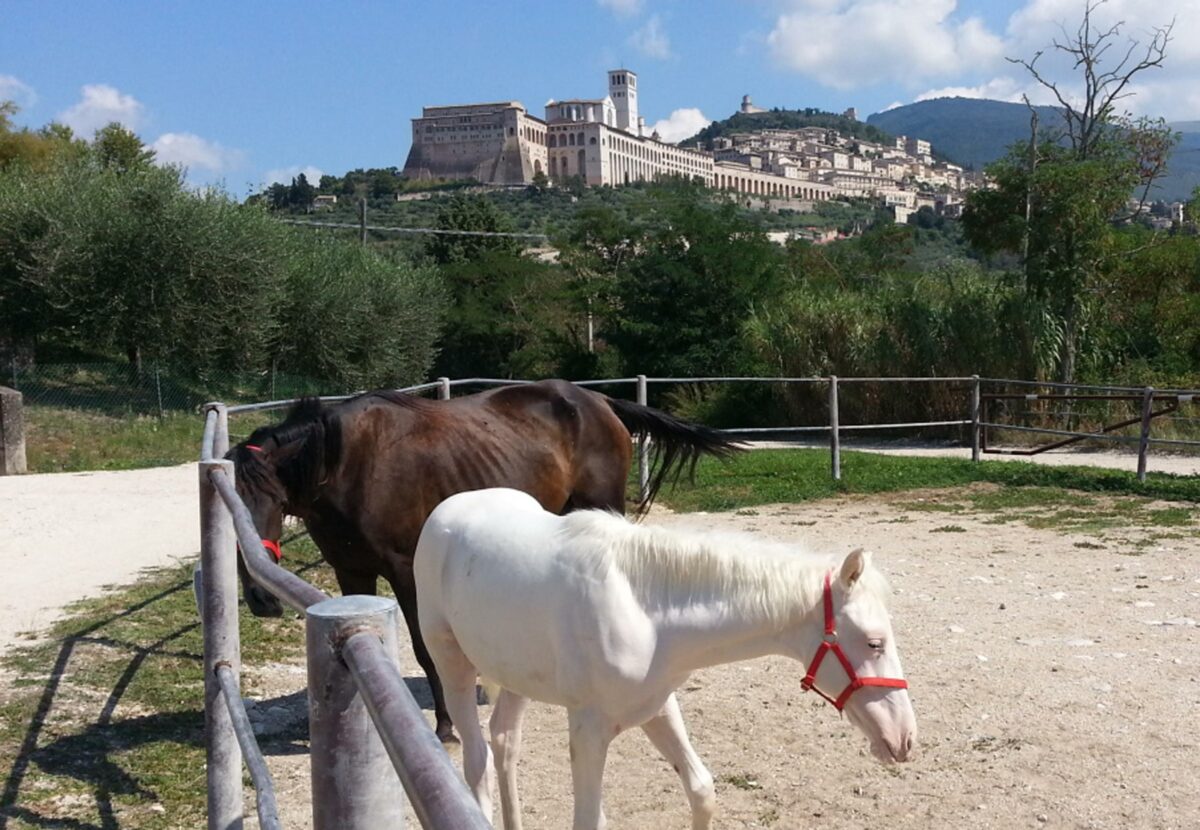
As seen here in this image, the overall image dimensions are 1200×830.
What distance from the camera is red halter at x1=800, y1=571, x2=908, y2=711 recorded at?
9.64 feet

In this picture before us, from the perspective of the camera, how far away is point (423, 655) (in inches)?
190

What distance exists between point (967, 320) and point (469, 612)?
1677 cm

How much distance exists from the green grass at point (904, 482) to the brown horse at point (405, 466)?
464cm

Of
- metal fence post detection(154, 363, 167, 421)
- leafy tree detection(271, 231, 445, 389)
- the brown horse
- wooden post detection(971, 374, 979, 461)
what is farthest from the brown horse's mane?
leafy tree detection(271, 231, 445, 389)

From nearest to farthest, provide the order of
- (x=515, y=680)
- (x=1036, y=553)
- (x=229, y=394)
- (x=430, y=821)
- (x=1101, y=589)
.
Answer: (x=430, y=821)
(x=515, y=680)
(x=1101, y=589)
(x=1036, y=553)
(x=229, y=394)

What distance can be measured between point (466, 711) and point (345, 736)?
2314 millimetres

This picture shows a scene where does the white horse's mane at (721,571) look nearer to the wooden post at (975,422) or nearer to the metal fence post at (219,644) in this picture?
the metal fence post at (219,644)

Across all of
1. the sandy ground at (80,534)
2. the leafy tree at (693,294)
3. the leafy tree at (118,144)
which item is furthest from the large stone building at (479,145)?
the sandy ground at (80,534)

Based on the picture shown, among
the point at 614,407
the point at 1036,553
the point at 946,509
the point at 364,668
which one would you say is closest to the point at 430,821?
the point at 364,668

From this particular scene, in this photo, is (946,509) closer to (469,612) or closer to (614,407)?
(614,407)

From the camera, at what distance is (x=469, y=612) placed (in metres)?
3.32

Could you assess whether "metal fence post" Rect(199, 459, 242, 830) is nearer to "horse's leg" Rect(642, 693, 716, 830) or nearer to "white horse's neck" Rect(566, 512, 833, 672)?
"white horse's neck" Rect(566, 512, 833, 672)

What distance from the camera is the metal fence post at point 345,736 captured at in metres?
1.24

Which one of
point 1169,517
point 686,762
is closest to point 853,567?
point 686,762
